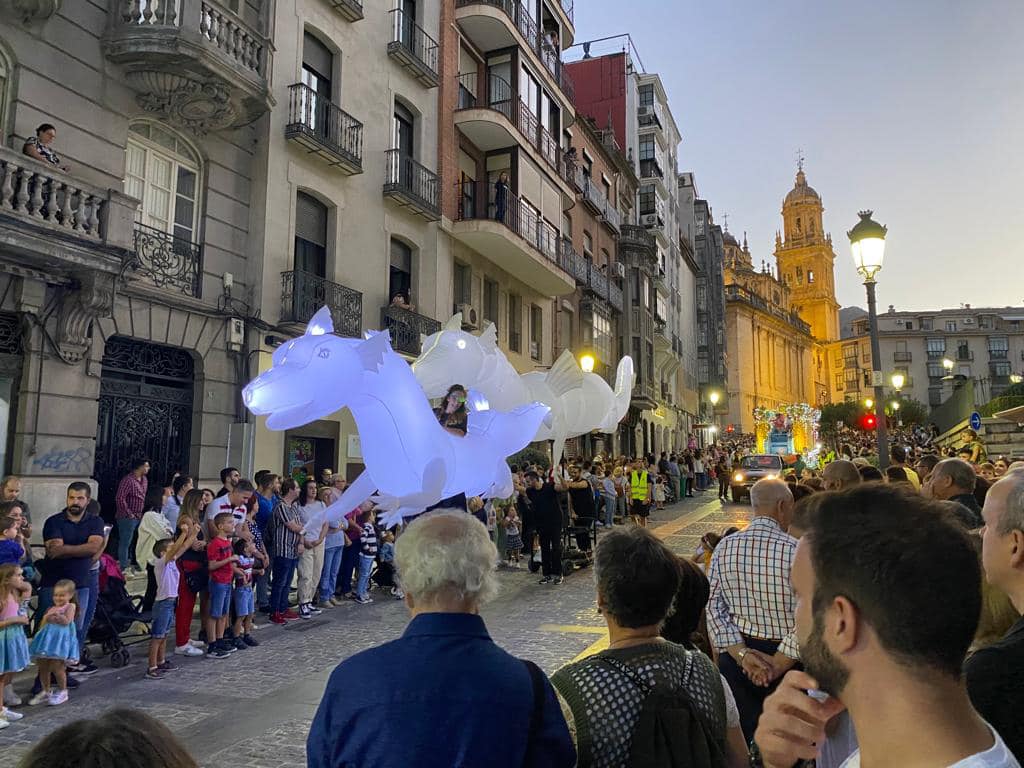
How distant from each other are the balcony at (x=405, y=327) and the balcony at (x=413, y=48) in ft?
20.7

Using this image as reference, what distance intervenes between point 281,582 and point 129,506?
9.56ft

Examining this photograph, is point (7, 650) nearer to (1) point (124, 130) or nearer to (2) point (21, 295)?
(2) point (21, 295)

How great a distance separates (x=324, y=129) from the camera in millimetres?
15844

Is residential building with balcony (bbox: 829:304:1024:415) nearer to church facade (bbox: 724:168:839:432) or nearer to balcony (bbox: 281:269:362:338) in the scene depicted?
church facade (bbox: 724:168:839:432)

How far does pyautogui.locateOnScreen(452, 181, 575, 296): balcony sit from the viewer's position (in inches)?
793

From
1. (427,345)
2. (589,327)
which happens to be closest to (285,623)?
(427,345)

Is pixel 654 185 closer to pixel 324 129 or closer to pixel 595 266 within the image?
pixel 595 266

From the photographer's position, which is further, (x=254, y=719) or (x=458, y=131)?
(x=458, y=131)

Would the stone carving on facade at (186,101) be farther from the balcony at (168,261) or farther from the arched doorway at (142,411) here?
the arched doorway at (142,411)

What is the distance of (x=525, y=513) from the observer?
1368cm

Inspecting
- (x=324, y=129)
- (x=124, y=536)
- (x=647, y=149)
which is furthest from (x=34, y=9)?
(x=647, y=149)

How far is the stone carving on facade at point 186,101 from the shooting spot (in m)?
11.9

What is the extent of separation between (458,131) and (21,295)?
43.6ft

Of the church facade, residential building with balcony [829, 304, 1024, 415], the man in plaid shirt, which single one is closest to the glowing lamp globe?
the man in plaid shirt
